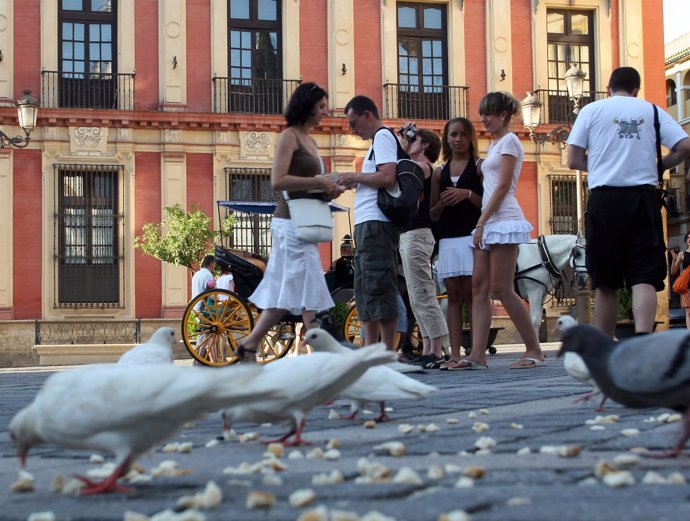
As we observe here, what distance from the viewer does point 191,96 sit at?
2409cm

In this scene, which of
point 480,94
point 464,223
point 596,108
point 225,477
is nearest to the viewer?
point 225,477

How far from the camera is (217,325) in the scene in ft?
35.9

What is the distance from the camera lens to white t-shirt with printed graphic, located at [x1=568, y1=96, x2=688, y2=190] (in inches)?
234

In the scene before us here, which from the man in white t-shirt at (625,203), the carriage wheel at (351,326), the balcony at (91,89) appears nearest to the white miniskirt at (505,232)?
the man in white t-shirt at (625,203)

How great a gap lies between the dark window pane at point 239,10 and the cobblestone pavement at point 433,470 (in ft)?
67.2

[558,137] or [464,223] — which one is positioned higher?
[558,137]

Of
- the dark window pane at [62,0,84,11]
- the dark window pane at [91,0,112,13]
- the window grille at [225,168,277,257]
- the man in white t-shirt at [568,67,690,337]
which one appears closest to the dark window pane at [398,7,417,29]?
the window grille at [225,168,277,257]

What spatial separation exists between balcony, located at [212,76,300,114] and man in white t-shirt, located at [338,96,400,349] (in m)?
17.5

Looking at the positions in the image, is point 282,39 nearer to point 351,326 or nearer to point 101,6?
point 101,6

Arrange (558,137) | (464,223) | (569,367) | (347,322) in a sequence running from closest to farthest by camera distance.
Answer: (569,367) < (464,223) < (347,322) < (558,137)

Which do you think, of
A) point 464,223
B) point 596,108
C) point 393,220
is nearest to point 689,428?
point 596,108

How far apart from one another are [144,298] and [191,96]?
4466 millimetres

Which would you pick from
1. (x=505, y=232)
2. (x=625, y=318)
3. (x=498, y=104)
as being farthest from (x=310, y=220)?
(x=625, y=318)

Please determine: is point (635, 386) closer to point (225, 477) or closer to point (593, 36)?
point (225, 477)
